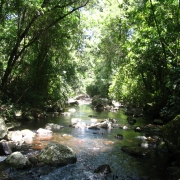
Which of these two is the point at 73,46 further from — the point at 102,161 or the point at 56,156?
the point at 56,156

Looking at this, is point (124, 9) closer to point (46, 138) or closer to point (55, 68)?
point (55, 68)

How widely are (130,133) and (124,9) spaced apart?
→ 9.74 metres

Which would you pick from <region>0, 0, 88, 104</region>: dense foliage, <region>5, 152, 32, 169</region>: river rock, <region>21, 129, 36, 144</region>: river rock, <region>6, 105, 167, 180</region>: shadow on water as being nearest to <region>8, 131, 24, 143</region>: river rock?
<region>21, 129, 36, 144</region>: river rock

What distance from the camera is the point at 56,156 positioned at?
6930 millimetres

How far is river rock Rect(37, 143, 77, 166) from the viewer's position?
22.4ft

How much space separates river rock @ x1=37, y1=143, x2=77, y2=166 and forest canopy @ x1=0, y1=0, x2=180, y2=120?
4.92 m

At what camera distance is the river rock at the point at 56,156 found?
6.84 m

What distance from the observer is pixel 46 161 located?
6824 millimetres

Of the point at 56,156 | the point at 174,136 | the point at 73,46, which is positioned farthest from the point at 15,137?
the point at 73,46

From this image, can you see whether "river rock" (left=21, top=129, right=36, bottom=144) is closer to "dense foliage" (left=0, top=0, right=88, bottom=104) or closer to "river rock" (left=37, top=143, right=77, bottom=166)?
"river rock" (left=37, top=143, right=77, bottom=166)

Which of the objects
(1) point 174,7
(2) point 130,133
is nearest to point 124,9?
(1) point 174,7

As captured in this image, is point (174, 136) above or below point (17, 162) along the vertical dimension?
above

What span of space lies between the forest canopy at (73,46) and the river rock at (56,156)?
4921 mm

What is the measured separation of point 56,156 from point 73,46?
15.2 m
